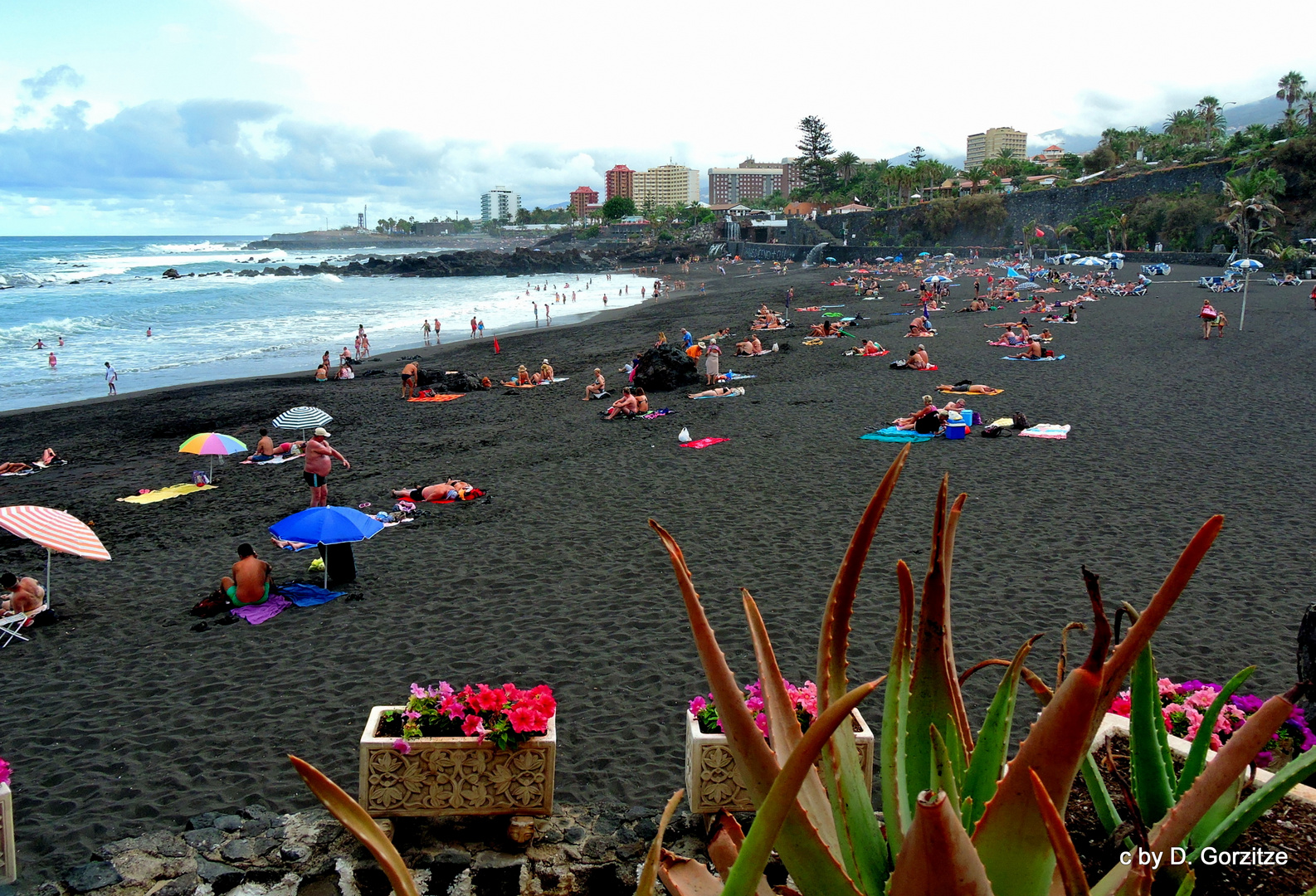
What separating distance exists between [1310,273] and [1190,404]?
29.0 metres

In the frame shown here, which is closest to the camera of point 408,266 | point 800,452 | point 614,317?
point 800,452

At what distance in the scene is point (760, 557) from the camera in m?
8.84

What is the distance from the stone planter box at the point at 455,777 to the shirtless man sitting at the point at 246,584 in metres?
4.29

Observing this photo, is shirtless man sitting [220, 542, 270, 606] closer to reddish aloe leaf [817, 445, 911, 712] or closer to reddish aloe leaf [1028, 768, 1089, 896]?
reddish aloe leaf [817, 445, 911, 712]

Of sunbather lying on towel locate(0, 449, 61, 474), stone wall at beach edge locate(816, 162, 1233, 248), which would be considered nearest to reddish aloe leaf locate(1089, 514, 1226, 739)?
sunbather lying on towel locate(0, 449, 61, 474)

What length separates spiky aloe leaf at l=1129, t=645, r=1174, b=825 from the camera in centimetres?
235

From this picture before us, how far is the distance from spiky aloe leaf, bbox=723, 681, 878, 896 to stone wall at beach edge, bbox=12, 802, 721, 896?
9.31 ft

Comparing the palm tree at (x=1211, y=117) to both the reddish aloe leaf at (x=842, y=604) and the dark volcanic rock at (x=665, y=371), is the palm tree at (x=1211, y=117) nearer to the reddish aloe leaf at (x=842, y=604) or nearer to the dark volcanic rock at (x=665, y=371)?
the dark volcanic rock at (x=665, y=371)

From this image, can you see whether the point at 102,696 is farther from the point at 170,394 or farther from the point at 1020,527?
the point at 170,394

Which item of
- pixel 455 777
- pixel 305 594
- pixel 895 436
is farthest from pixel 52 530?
pixel 895 436

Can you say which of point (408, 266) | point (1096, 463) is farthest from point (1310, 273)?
point (408, 266)

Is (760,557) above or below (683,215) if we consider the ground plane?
below

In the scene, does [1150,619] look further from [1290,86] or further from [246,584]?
[1290,86]

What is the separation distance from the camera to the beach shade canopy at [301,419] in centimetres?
1312
